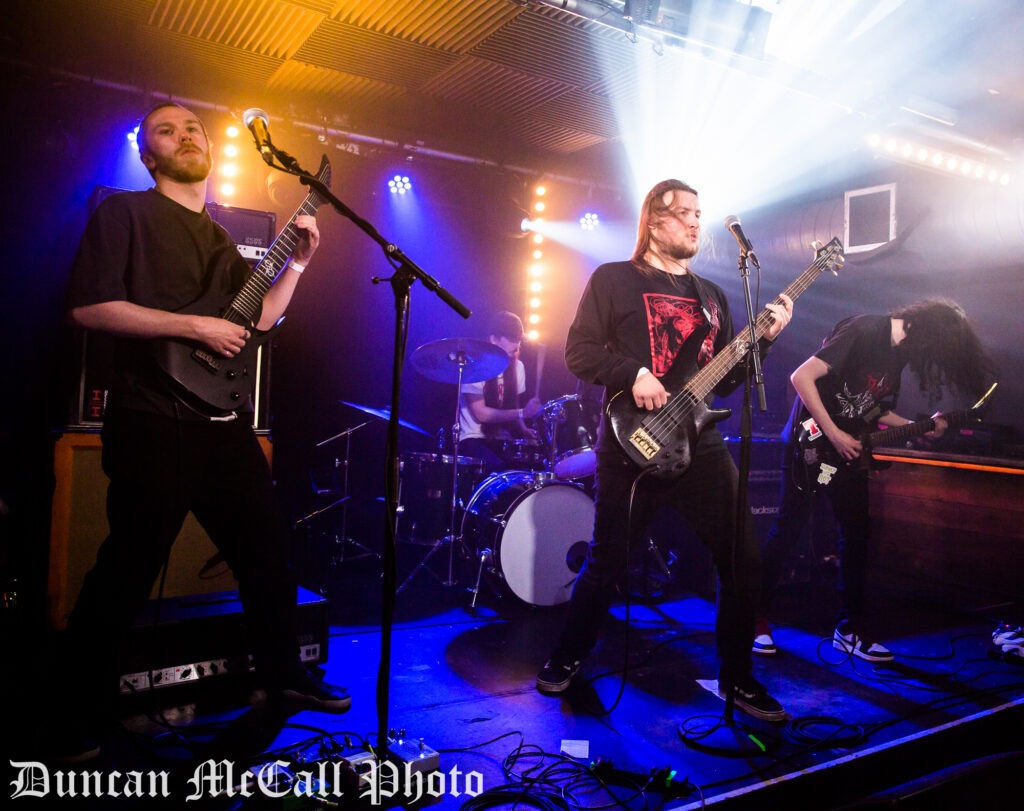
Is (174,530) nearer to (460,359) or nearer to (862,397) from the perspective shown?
(460,359)

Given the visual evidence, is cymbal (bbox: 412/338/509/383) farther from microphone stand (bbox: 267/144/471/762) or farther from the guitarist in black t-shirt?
microphone stand (bbox: 267/144/471/762)

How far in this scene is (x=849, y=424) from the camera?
12.7ft

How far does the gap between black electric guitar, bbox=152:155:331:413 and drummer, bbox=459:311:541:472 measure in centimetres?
330

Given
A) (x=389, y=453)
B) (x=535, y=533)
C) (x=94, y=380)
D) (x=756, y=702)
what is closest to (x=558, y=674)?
(x=756, y=702)

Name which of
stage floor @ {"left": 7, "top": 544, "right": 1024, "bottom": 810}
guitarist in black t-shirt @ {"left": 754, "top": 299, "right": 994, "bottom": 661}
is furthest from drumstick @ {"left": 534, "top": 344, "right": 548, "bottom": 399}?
guitarist in black t-shirt @ {"left": 754, "top": 299, "right": 994, "bottom": 661}

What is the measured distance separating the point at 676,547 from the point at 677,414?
2.75m

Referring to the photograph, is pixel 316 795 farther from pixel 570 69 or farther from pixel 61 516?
pixel 570 69

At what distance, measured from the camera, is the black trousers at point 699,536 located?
111 inches

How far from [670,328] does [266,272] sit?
1675 mm

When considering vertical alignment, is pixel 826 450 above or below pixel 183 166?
below

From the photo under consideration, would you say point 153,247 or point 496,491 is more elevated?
point 153,247

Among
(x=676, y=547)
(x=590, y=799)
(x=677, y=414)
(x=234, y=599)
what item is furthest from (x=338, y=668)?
(x=676, y=547)

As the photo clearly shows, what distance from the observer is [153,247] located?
7.75 feet

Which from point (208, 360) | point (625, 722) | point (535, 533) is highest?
point (208, 360)
